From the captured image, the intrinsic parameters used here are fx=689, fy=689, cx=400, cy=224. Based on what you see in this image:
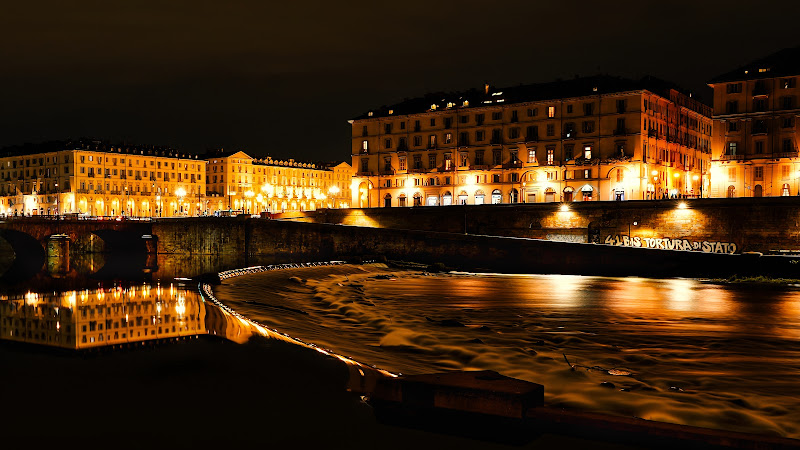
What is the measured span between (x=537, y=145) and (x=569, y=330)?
187ft

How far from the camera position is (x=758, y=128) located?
61844mm

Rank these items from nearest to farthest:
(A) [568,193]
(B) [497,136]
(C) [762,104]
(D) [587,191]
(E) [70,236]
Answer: (C) [762,104] < (D) [587,191] < (A) [568,193] < (E) [70,236] < (B) [497,136]

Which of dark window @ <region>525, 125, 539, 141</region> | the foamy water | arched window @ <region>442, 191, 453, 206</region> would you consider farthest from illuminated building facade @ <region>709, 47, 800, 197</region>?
the foamy water

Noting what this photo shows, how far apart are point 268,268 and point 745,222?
33311 mm

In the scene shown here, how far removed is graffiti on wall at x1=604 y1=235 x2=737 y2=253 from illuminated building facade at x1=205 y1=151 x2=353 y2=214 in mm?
87832

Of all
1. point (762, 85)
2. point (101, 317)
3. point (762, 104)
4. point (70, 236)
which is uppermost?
point (762, 85)

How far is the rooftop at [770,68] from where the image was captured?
61.0 meters

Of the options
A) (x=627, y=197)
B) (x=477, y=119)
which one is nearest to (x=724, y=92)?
(x=627, y=197)

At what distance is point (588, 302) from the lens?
93.2 feet


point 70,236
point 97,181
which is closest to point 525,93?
point 70,236

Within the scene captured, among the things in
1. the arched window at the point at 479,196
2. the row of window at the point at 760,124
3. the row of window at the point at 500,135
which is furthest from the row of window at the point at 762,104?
the arched window at the point at 479,196

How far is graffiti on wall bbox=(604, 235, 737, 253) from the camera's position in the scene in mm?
44906

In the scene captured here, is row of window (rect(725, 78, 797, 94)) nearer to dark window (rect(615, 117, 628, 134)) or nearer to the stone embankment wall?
dark window (rect(615, 117, 628, 134))

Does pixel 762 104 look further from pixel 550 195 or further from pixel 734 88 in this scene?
pixel 550 195
